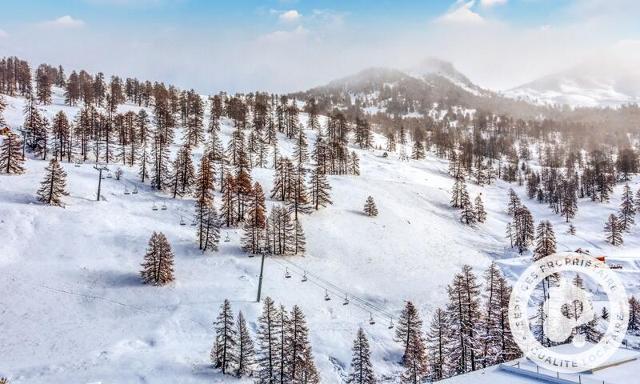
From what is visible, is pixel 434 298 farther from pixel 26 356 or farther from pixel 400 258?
pixel 26 356

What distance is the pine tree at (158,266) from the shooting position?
59312mm

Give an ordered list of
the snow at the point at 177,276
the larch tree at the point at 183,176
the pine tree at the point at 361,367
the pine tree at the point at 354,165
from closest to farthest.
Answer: the pine tree at the point at 361,367 → the snow at the point at 177,276 → the larch tree at the point at 183,176 → the pine tree at the point at 354,165

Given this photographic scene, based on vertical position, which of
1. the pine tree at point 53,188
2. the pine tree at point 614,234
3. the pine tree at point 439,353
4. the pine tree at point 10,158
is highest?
the pine tree at point 10,158

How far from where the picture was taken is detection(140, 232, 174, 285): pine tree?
2335 inches

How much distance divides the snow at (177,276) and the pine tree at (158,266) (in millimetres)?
1445

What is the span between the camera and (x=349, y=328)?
57.5 meters

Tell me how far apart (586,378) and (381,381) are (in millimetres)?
24363

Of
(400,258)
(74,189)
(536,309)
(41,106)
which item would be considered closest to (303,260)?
(400,258)

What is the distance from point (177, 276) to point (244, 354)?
2171cm

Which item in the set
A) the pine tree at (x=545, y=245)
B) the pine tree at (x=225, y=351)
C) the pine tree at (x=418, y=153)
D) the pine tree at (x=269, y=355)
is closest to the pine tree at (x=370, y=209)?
the pine tree at (x=545, y=245)

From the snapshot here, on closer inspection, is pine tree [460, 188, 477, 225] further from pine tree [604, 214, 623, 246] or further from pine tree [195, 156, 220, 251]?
pine tree [195, 156, 220, 251]

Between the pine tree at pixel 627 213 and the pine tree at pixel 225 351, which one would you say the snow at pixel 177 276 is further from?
the pine tree at pixel 627 213

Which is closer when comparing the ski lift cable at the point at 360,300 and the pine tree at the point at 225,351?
the pine tree at the point at 225,351

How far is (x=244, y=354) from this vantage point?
46.0 m
